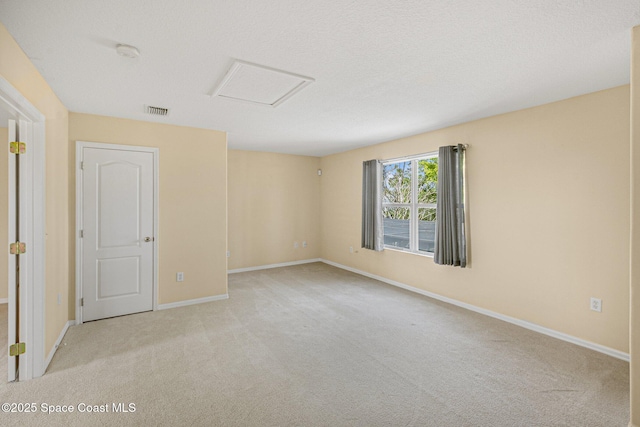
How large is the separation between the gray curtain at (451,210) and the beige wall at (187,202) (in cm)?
305

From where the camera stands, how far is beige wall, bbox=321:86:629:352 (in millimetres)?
2703

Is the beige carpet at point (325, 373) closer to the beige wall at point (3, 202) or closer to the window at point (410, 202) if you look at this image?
the window at point (410, 202)

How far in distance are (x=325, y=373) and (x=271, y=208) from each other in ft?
14.3

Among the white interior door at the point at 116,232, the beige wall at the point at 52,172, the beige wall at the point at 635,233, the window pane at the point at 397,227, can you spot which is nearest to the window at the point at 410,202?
the window pane at the point at 397,227

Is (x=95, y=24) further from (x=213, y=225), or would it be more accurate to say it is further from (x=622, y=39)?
(x=622, y=39)

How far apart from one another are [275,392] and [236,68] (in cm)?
245

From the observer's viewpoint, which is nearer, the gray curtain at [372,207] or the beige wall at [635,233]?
the beige wall at [635,233]

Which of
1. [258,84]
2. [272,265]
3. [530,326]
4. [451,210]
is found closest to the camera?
[258,84]

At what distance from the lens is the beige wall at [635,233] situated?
1.78 m

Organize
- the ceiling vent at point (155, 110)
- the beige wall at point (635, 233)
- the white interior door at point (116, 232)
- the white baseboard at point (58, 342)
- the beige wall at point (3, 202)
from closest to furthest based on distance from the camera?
the beige wall at point (635, 233) < the white baseboard at point (58, 342) < the ceiling vent at point (155, 110) < the white interior door at point (116, 232) < the beige wall at point (3, 202)

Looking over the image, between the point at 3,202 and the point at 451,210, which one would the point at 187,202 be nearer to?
the point at 3,202

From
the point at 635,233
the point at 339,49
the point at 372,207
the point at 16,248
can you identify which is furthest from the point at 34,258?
the point at 372,207

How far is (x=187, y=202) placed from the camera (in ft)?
13.3

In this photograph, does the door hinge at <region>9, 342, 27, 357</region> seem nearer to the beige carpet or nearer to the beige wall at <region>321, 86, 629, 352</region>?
the beige carpet
